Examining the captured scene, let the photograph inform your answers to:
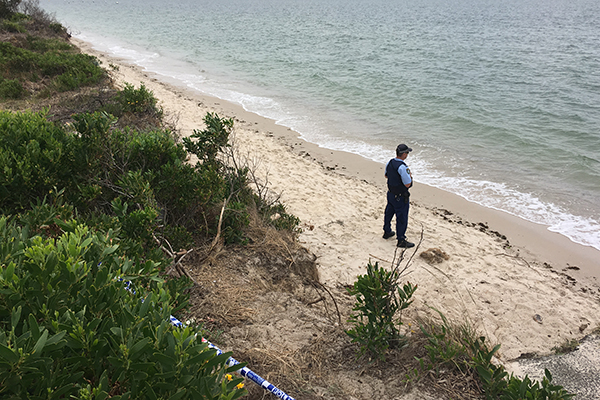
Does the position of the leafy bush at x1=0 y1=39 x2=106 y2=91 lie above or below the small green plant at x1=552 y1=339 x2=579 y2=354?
above

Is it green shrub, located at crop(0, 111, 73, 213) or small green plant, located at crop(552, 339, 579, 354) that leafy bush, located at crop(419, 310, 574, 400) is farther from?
green shrub, located at crop(0, 111, 73, 213)

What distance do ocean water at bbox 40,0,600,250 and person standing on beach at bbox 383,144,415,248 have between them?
3288mm

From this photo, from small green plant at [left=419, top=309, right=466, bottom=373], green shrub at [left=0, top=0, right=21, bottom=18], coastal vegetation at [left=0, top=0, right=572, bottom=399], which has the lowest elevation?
small green plant at [left=419, top=309, right=466, bottom=373]

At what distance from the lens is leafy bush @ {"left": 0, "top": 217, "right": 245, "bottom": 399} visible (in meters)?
1.62

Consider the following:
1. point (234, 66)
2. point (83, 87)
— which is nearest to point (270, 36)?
point (234, 66)

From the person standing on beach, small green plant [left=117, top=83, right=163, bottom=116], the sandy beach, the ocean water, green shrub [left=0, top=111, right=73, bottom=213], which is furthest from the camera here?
the ocean water

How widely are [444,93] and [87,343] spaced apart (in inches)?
735

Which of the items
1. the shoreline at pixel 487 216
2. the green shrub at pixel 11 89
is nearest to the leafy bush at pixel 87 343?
the shoreline at pixel 487 216

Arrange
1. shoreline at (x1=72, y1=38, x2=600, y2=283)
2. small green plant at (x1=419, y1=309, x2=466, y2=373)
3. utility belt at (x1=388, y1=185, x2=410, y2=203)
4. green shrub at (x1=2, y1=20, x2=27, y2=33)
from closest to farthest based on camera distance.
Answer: small green plant at (x1=419, y1=309, x2=466, y2=373) < utility belt at (x1=388, y1=185, x2=410, y2=203) < shoreline at (x1=72, y1=38, x2=600, y2=283) < green shrub at (x1=2, y1=20, x2=27, y2=33)

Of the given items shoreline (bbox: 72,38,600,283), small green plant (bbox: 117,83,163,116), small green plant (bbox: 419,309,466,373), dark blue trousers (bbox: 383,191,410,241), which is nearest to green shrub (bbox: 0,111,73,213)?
small green plant (bbox: 419,309,466,373)

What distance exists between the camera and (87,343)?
1.78 metres

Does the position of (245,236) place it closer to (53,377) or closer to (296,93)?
(53,377)

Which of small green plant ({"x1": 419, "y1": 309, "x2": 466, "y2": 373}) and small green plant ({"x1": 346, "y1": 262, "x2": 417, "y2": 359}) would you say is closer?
small green plant ({"x1": 419, "y1": 309, "x2": 466, "y2": 373})

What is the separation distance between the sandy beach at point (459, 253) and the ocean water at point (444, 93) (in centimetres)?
92
